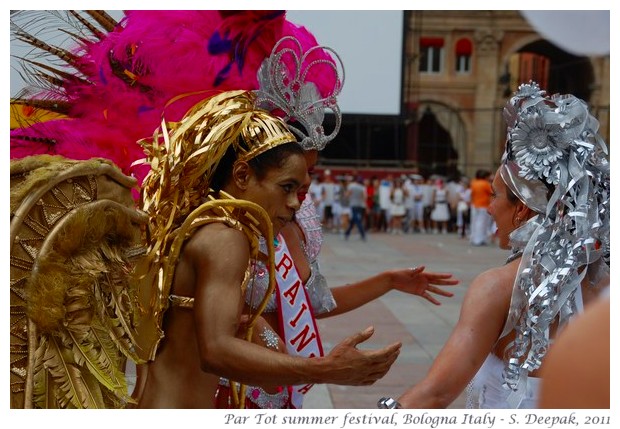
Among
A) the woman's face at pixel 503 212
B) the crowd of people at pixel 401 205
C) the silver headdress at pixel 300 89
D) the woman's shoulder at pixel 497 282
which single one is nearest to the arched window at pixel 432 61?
the crowd of people at pixel 401 205

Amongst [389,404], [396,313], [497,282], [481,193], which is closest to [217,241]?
[389,404]

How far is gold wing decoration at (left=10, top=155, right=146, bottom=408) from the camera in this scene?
1.76 m

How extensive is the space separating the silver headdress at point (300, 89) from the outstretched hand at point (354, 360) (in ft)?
3.04

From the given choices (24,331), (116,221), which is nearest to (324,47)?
(116,221)

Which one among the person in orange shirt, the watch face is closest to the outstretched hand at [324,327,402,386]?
the watch face

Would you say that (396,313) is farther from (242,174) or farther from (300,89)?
(242,174)

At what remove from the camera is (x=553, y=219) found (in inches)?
93.8

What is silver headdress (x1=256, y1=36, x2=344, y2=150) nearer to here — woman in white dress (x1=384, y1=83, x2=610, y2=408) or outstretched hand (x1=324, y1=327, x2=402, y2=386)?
woman in white dress (x1=384, y1=83, x2=610, y2=408)

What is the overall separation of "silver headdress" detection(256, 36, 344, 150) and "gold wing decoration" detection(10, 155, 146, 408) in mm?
796

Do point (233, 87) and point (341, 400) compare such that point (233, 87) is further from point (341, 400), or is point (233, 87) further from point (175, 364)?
point (341, 400)

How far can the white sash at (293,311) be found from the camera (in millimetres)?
2879

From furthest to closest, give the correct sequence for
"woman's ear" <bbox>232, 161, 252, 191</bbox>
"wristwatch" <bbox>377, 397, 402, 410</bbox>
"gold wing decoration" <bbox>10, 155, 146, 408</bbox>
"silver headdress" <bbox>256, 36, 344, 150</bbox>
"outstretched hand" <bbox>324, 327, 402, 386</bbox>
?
"silver headdress" <bbox>256, 36, 344, 150</bbox> → "woman's ear" <bbox>232, 161, 252, 191</bbox> → "wristwatch" <bbox>377, 397, 402, 410</bbox> → "outstretched hand" <bbox>324, 327, 402, 386</bbox> → "gold wing decoration" <bbox>10, 155, 146, 408</bbox>

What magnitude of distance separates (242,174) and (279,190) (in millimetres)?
106

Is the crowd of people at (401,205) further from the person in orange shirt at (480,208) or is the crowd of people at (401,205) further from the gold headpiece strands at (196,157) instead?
the gold headpiece strands at (196,157)
